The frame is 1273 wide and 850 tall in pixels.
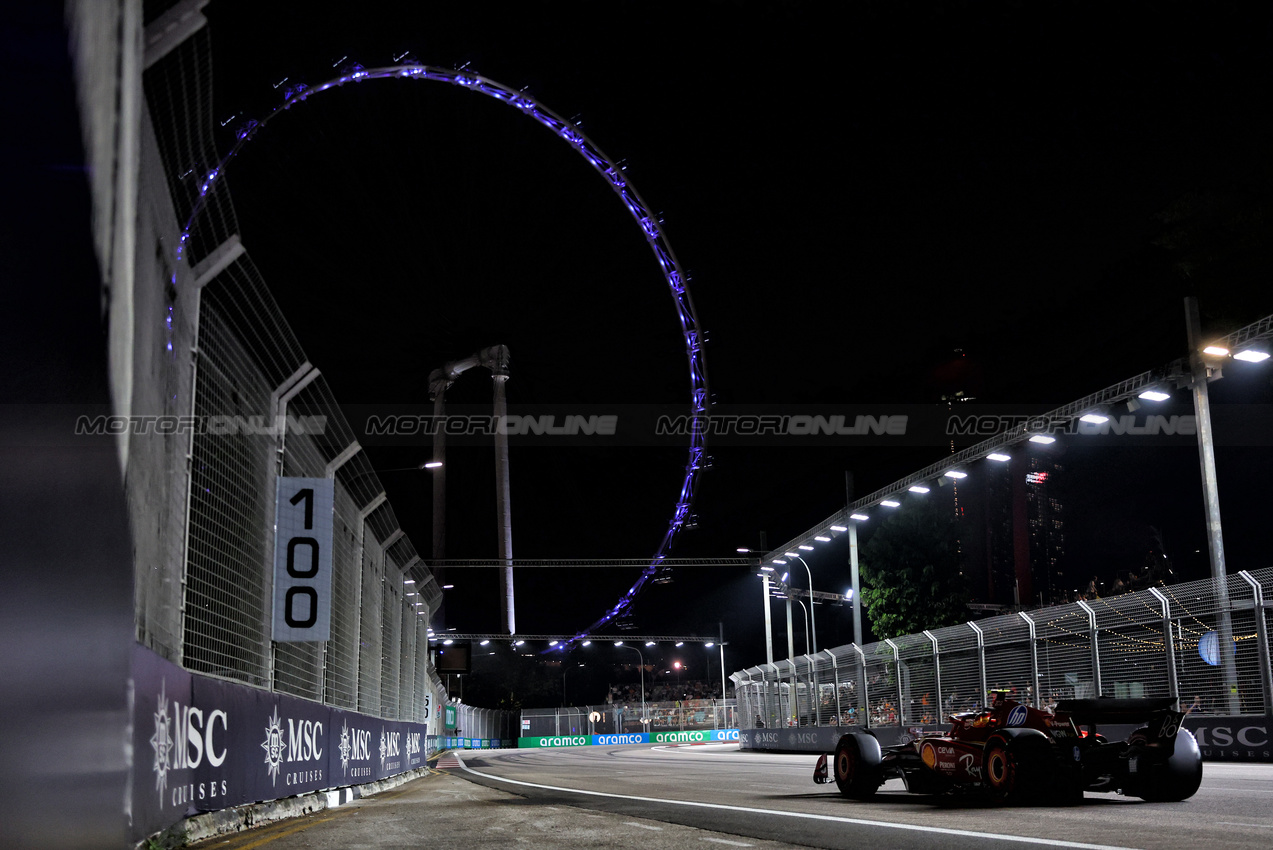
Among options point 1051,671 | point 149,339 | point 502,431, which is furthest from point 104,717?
point 502,431

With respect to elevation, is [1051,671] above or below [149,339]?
below

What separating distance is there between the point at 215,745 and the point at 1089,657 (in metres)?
20.1

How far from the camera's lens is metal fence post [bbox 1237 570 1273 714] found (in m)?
19.7

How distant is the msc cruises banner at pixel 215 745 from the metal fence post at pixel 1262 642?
15.5 metres

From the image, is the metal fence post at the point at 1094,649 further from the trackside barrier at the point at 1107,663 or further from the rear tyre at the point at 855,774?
the rear tyre at the point at 855,774

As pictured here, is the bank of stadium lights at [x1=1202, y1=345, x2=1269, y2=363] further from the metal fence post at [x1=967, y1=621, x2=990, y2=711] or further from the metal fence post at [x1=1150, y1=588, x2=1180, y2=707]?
the metal fence post at [x1=967, y1=621, x2=990, y2=711]

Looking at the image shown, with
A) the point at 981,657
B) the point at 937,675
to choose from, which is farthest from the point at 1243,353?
the point at 937,675

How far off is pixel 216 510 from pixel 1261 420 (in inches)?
2000

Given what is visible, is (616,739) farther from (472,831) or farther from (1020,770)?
(472,831)

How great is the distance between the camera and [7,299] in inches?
112

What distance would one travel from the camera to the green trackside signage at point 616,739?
83.2 metres

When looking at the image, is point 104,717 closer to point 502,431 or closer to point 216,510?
point 216,510

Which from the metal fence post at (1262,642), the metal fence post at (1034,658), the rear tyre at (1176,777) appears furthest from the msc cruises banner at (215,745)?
the metal fence post at (1034,658)
